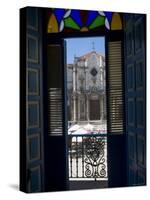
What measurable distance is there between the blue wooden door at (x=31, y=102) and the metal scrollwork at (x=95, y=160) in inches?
20.0

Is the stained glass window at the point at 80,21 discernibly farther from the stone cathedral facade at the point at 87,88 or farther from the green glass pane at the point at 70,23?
the stone cathedral facade at the point at 87,88

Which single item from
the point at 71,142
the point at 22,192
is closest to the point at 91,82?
the point at 71,142

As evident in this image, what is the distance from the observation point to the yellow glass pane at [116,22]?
483 cm

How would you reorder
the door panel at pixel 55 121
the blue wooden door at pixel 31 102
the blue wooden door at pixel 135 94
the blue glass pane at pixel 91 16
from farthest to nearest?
the blue wooden door at pixel 135 94, the blue glass pane at pixel 91 16, the door panel at pixel 55 121, the blue wooden door at pixel 31 102

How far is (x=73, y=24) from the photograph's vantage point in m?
4.74

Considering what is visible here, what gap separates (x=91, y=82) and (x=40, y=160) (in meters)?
0.95

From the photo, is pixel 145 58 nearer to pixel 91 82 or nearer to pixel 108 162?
pixel 91 82

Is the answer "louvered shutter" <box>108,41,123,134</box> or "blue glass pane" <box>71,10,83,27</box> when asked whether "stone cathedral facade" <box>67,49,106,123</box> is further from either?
"blue glass pane" <box>71,10,83,27</box>

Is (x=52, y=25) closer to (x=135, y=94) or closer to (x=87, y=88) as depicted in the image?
(x=87, y=88)

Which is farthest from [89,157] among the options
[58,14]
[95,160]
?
[58,14]

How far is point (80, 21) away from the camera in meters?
4.77

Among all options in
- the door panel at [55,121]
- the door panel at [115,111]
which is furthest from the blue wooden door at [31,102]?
the door panel at [115,111]

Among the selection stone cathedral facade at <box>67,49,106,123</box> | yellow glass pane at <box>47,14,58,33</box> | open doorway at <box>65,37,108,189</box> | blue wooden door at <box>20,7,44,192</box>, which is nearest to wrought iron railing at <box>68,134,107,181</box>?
open doorway at <box>65,37,108,189</box>

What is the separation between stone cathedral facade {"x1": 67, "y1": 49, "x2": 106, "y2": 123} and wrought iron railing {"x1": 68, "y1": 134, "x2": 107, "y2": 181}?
21cm
